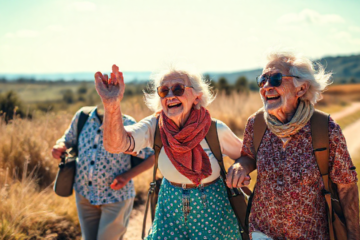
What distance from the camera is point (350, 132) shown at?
45.3 feet

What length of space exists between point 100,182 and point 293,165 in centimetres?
208

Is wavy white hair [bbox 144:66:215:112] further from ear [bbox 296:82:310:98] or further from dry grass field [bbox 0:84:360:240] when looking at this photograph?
dry grass field [bbox 0:84:360:240]

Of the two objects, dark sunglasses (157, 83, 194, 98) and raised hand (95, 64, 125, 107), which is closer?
raised hand (95, 64, 125, 107)

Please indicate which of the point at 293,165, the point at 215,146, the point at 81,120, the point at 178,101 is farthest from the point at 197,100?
the point at 81,120

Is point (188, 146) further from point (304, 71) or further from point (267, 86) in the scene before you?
point (304, 71)

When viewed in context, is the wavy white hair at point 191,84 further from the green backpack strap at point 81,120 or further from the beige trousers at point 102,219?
the beige trousers at point 102,219

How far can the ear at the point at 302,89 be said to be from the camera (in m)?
2.65

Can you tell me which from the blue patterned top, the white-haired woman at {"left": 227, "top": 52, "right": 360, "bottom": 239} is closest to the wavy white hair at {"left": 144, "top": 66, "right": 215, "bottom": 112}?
the blue patterned top

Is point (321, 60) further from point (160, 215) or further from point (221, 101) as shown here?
point (221, 101)

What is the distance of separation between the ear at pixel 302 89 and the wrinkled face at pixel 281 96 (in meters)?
0.02

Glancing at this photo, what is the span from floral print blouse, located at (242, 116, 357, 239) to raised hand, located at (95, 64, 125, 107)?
1.24m

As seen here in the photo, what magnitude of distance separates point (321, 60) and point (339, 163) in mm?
979

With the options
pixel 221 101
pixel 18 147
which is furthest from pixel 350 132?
pixel 18 147

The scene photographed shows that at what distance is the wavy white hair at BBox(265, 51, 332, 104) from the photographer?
2.65 metres
